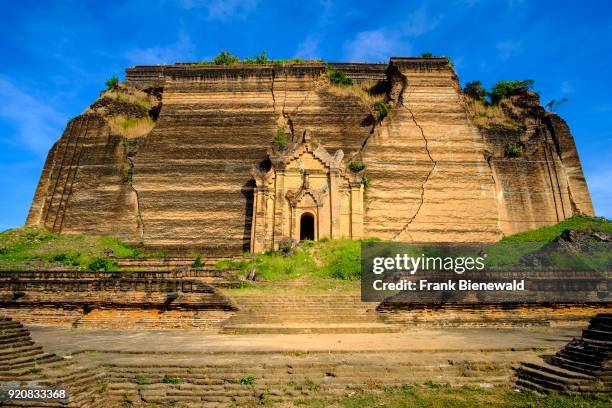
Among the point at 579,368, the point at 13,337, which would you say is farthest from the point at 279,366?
the point at 579,368

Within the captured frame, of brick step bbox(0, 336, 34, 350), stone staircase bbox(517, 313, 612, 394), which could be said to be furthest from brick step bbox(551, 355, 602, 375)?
brick step bbox(0, 336, 34, 350)

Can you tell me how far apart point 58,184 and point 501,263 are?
78.9ft

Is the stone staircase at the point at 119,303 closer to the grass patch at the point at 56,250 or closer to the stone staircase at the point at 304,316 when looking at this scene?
the stone staircase at the point at 304,316

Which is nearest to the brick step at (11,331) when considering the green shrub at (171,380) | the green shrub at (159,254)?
the green shrub at (171,380)

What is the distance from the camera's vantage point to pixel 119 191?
83.3ft

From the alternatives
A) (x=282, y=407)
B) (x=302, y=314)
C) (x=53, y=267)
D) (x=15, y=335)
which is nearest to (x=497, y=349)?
(x=282, y=407)

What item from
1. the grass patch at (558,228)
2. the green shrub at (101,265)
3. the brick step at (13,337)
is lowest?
the brick step at (13,337)

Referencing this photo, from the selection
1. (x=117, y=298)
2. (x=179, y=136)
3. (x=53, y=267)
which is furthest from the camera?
(x=179, y=136)

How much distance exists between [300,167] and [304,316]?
11.4m

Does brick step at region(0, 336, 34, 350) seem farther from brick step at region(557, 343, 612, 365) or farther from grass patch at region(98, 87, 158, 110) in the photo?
grass patch at region(98, 87, 158, 110)

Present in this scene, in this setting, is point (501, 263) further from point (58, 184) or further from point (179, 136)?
point (58, 184)

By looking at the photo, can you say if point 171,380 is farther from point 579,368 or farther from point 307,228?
point 307,228

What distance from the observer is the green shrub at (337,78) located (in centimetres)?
2920

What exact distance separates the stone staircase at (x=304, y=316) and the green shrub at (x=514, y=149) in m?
17.6
